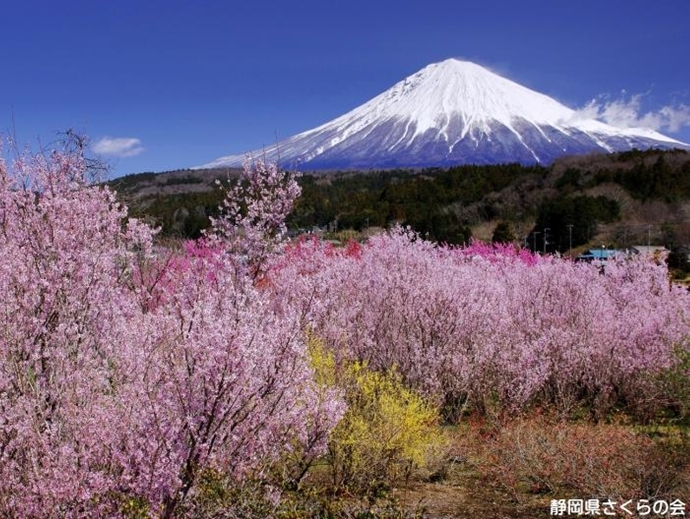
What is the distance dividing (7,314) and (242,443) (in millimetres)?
2032

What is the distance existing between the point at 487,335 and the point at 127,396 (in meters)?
7.15

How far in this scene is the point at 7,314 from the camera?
5.25 meters

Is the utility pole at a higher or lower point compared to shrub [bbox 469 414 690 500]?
lower

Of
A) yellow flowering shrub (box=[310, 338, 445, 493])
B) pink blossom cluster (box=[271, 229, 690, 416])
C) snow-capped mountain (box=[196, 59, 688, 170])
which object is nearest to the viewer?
yellow flowering shrub (box=[310, 338, 445, 493])

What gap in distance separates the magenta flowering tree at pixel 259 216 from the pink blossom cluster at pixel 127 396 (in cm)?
418

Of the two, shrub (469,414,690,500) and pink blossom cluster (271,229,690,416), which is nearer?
shrub (469,414,690,500)

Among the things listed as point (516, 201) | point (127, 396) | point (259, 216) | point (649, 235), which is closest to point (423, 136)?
point (516, 201)

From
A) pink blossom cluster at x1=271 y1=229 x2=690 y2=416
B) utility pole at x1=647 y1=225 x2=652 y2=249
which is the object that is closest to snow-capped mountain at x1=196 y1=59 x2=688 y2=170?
utility pole at x1=647 y1=225 x2=652 y2=249

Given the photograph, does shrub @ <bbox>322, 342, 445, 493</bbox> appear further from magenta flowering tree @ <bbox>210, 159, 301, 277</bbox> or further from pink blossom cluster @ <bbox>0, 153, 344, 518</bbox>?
magenta flowering tree @ <bbox>210, 159, 301, 277</bbox>

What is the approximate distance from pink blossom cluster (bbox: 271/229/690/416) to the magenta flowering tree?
68 centimetres

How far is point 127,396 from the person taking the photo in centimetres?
496

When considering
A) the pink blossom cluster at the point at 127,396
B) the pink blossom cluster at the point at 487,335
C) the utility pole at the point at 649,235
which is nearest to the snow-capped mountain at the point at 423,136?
the utility pole at the point at 649,235

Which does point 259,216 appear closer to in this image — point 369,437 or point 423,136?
point 369,437

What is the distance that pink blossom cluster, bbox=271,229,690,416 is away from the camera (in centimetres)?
1031
